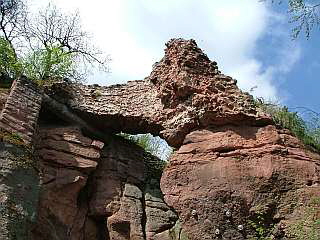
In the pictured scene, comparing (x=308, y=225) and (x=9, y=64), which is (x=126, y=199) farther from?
(x=9, y=64)

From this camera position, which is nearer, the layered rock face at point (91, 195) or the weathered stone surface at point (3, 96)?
the weathered stone surface at point (3, 96)

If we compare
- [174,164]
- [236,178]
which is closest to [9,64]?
[174,164]

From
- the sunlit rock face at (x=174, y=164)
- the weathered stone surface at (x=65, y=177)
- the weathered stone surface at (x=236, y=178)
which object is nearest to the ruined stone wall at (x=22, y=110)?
the sunlit rock face at (x=174, y=164)

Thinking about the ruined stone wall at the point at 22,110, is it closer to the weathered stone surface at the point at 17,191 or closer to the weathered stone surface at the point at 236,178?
the weathered stone surface at the point at 17,191

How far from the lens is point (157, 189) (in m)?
12.1

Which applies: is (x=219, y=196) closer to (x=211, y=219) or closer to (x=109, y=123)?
(x=211, y=219)

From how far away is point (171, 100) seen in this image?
11734mm

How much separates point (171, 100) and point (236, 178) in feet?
7.76

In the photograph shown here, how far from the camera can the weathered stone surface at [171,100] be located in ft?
36.6

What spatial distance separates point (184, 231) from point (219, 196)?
3.09 feet

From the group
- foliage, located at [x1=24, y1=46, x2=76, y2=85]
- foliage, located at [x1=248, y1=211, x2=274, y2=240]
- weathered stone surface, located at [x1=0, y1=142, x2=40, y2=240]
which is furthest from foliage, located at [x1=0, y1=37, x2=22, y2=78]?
foliage, located at [x1=248, y1=211, x2=274, y2=240]

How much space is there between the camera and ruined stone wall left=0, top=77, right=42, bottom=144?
988 centimetres

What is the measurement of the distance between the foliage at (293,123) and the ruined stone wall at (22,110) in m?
4.50

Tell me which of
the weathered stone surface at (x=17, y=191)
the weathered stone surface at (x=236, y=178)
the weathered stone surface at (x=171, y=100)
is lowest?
the weathered stone surface at (x=17, y=191)
